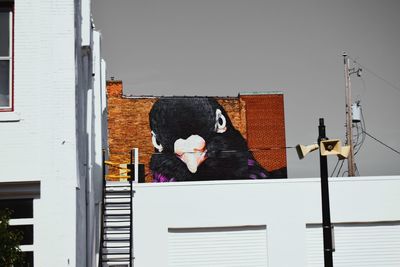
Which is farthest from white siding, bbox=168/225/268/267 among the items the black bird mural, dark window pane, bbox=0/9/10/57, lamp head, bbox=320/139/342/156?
the black bird mural

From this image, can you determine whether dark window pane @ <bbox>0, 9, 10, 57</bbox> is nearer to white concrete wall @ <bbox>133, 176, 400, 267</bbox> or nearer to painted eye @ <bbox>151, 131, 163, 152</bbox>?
white concrete wall @ <bbox>133, 176, 400, 267</bbox>

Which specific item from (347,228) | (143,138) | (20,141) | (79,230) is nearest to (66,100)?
(20,141)

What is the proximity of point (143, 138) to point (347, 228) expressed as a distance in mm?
19567

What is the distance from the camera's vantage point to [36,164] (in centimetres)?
1348

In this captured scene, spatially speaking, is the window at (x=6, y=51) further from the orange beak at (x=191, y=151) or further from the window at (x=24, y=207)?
the orange beak at (x=191, y=151)

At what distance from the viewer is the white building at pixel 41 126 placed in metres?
13.4

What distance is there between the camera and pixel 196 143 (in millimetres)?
41062

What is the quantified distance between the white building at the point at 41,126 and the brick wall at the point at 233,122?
26619 millimetres

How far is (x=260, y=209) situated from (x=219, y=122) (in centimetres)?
1901

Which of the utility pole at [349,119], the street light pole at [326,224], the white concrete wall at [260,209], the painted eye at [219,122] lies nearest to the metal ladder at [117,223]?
the white concrete wall at [260,209]

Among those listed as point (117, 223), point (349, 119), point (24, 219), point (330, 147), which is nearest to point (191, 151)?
point (349, 119)

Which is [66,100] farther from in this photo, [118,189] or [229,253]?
[229,253]

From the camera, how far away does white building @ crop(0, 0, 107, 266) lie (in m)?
13.4

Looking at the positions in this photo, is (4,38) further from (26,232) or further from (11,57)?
(26,232)
